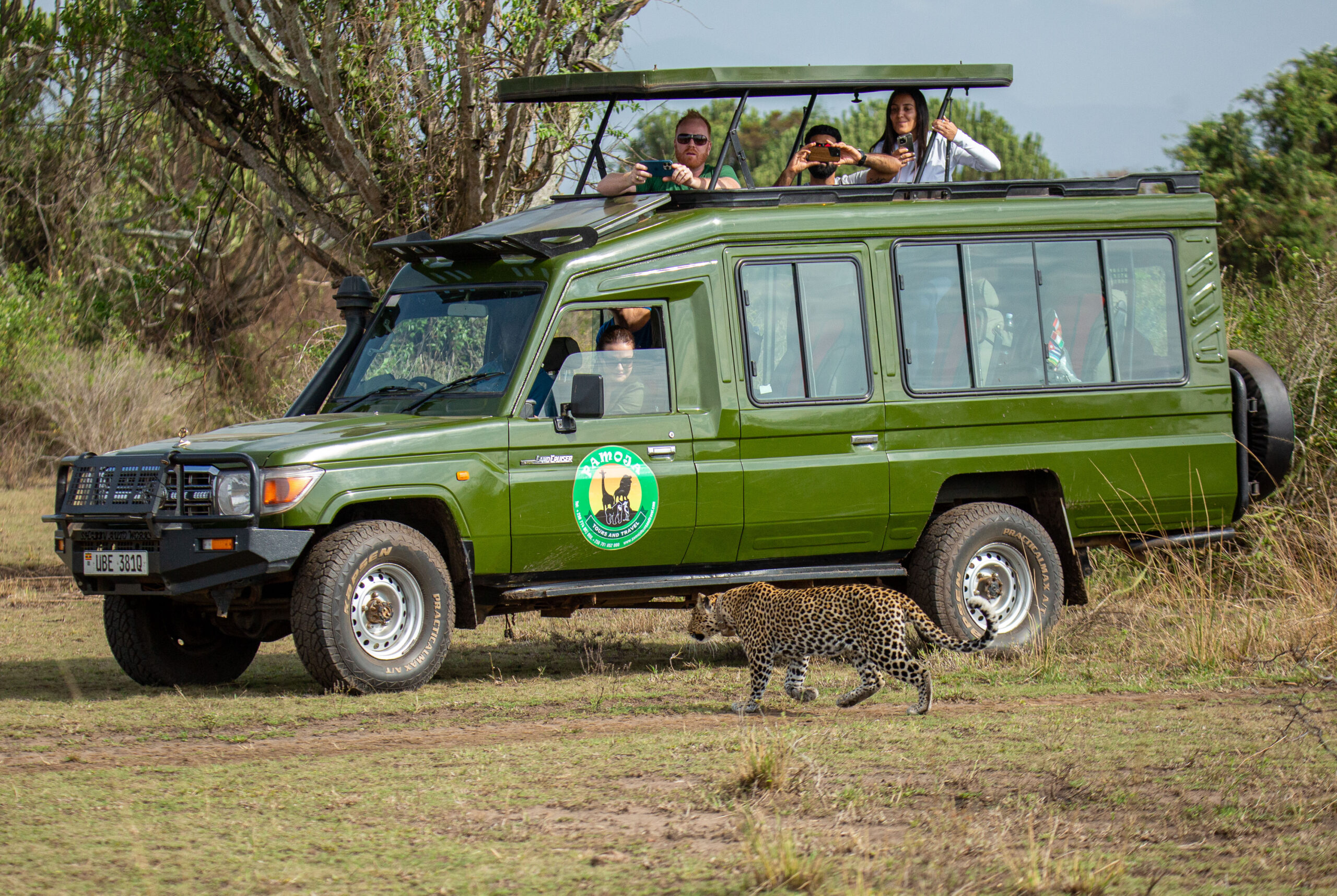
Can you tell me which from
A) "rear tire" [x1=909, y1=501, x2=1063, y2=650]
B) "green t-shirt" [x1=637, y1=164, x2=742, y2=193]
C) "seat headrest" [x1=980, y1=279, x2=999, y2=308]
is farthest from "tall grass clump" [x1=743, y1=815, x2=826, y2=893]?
"green t-shirt" [x1=637, y1=164, x2=742, y2=193]

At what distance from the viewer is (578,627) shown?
11.0 meters

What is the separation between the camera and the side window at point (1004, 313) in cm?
926

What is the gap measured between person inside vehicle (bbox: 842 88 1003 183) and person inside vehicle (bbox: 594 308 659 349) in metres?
2.35

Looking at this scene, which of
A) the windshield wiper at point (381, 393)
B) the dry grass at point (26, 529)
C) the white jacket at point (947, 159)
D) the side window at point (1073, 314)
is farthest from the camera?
the dry grass at point (26, 529)

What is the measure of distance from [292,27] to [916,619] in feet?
30.1

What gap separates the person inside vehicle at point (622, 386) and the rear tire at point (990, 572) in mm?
2088

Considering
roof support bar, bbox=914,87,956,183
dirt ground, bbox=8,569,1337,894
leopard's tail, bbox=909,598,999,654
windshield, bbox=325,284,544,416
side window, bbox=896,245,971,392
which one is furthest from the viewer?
roof support bar, bbox=914,87,956,183

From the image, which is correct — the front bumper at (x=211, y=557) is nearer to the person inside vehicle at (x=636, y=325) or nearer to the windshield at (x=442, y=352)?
the windshield at (x=442, y=352)

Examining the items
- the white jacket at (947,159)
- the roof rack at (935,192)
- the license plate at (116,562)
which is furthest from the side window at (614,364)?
the white jacket at (947,159)

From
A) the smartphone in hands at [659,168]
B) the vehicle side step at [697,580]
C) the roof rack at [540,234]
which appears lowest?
the vehicle side step at [697,580]

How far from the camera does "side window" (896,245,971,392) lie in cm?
912

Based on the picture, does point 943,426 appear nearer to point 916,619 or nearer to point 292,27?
point 916,619

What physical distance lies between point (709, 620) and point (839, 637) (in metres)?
0.82

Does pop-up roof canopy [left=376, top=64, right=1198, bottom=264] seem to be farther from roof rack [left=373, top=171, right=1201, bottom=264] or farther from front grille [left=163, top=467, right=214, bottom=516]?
front grille [left=163, top=467, right=214, bottom=516]
